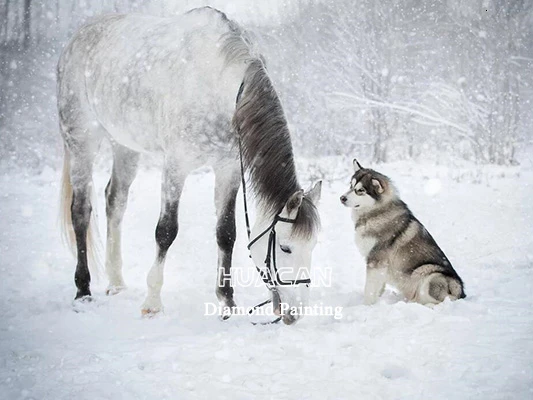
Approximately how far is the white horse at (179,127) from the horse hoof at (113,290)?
0.02 metres

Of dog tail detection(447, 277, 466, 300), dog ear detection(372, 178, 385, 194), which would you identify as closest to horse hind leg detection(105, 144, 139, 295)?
dog ear detection(372, 178, 385, 194)

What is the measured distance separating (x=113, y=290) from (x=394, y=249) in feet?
9.22

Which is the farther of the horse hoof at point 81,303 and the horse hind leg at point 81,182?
the horse hind leg at point 81,182

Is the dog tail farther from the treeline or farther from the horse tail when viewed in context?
the treeline

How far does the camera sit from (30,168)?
37.9 ft

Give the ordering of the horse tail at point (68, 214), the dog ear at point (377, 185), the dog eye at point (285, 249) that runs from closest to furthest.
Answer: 1. the dog eye at point (285, 249)
2. the dog ear at point (377, 185)
3. the horse tail at point (68, 214)

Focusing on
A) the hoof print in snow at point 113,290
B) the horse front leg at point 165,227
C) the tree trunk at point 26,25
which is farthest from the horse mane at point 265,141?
the tree trunk at point 26,25

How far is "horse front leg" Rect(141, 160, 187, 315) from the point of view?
380 centimetres

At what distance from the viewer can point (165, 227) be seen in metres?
3.89

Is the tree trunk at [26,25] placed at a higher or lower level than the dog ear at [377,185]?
higher

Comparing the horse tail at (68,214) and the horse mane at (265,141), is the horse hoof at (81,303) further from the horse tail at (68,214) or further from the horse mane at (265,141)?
the horse mane at (265,141)

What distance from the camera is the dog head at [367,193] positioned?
403 cm

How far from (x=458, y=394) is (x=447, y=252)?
4124 mm

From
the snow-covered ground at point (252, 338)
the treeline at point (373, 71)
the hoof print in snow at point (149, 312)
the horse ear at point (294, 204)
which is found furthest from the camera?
the treeline at point (373, 71)
